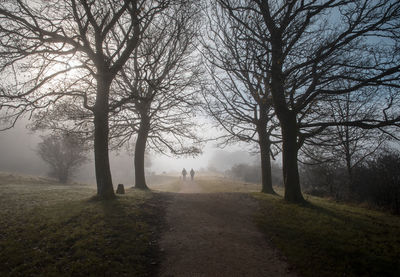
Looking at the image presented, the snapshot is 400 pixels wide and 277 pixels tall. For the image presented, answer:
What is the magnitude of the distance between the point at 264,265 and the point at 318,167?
59.1 ft

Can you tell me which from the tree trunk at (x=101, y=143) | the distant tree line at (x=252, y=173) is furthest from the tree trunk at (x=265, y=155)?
the distant tree line at (x=252, y=173)

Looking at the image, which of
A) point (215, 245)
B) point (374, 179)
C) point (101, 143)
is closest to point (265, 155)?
point (374, 179)

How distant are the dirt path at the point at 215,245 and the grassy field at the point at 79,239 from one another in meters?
0.53

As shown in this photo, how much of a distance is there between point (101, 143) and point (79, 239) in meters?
4.72

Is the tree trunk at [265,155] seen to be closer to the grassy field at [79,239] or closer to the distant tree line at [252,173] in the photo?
the grassy field at [79,239]

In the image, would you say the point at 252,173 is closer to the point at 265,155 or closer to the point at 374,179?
the point at 374,179

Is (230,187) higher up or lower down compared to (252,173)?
lower down

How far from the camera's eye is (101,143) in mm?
9164

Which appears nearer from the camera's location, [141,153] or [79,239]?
[79,239]

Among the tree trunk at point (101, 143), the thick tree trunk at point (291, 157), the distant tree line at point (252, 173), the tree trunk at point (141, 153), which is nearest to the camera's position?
the tree trunk at point (101, 143)

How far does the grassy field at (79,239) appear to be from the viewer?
4.30 m

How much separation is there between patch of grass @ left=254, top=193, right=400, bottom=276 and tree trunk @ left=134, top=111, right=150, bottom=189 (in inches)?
368

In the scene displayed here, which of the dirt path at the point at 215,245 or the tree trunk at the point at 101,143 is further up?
the tree trunk at the point at 101,143

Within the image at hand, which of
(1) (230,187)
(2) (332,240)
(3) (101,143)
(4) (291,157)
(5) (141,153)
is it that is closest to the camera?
(2) (332,240)
